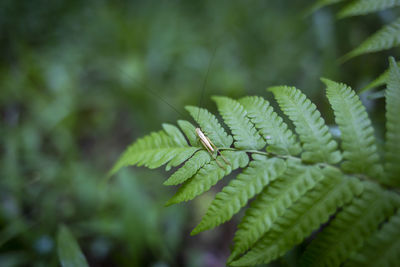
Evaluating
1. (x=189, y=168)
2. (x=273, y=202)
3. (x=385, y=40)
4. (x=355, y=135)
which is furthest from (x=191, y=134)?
(x=385, y=40)

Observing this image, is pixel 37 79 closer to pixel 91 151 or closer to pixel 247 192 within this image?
pixel 91 151

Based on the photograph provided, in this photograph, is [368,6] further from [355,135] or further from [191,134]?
[191,134]

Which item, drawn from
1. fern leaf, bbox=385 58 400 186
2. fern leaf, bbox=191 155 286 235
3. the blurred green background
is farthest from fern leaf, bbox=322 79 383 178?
the blurred green background

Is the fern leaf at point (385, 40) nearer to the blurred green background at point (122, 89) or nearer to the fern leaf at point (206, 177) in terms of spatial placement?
the blurred green background at point (122, 89)

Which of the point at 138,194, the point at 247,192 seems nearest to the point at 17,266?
the point at 138,194

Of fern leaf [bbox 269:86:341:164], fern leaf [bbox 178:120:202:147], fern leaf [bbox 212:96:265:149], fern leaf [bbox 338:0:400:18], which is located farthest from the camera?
fern leaf [bbox 338:0:400:18]

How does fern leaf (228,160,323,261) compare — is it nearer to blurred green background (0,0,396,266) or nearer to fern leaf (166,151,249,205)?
fern leaf (166,151,249,205)
